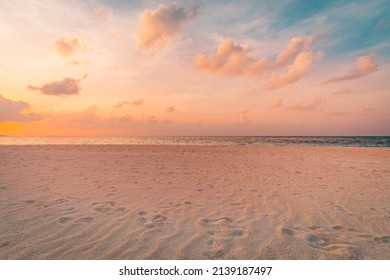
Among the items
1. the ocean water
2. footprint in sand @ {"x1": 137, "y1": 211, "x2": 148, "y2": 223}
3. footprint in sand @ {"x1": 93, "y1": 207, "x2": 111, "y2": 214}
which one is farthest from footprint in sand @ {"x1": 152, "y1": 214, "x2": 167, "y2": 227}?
the ocean water

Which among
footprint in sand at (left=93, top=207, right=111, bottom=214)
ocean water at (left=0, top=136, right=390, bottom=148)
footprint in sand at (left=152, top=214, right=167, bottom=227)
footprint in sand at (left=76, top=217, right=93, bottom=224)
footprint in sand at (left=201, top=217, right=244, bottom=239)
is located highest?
ocean water at (left=0, top=136, right=390, bottom=148)

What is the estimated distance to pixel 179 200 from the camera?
606 centimetres

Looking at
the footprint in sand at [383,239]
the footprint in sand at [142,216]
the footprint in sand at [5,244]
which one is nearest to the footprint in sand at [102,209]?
the footprint in sand at [142,216]

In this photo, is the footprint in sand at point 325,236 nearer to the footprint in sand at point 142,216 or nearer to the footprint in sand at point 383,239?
the footprint in sand at point 383,239

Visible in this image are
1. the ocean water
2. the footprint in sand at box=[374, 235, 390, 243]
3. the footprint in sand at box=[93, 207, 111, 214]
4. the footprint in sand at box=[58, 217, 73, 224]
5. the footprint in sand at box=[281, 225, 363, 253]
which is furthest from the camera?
the ocean water

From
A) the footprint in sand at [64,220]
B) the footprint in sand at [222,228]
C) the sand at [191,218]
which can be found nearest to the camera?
the sand at [191,218]

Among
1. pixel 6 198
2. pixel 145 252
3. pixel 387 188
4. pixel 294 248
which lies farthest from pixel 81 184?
pixel 387 188

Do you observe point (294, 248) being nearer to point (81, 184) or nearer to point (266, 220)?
point (266, 220)

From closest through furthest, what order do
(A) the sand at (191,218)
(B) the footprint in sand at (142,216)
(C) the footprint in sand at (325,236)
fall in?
(A) the sand at (191,218) → (C) the footprint in sand at (325,236) → (B) the footprint in sand at (142,216)

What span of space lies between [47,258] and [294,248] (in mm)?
3671

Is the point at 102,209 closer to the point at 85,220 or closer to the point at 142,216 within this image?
the point at 85,220

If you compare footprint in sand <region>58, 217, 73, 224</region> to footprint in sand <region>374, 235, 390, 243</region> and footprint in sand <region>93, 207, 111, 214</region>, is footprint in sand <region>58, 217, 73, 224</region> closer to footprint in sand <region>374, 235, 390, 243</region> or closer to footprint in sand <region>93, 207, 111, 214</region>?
footprint in sand <region>93, 207, 111, 214</region>

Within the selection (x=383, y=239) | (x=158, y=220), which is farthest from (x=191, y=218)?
(x=383, y=239)
